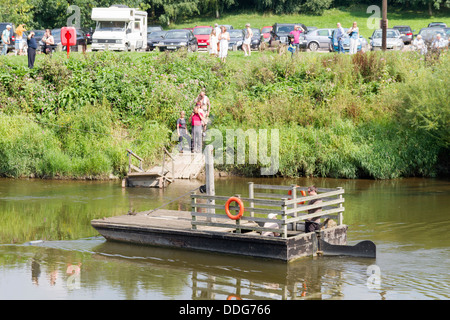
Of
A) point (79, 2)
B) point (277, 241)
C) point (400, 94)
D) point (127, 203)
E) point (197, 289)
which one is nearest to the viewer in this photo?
point (197, 289)

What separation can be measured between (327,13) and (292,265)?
5532 cm

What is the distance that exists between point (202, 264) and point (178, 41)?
29.6 metres

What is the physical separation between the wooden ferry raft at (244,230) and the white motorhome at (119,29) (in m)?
26.9

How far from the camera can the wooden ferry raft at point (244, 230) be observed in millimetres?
14211

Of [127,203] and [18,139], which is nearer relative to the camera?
[127,203]

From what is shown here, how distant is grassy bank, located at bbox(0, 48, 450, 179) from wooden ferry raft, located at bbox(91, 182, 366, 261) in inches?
397

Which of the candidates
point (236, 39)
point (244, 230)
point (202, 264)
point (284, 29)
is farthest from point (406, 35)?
point (202, 264)

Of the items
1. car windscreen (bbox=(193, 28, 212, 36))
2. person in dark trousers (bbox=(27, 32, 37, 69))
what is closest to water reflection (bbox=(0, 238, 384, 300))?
person in dark trousers (bbox=(27, 32, 37, 69))

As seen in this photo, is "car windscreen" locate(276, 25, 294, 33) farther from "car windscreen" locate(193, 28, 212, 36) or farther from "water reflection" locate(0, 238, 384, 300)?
"water reflection" locate(0, 238, 384, 300)

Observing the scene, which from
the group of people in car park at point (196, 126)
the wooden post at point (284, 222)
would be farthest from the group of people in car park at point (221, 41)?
the wooden post at point (284, 222)

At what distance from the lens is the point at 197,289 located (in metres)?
13.1

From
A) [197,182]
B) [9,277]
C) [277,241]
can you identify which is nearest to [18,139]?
[197,182]
